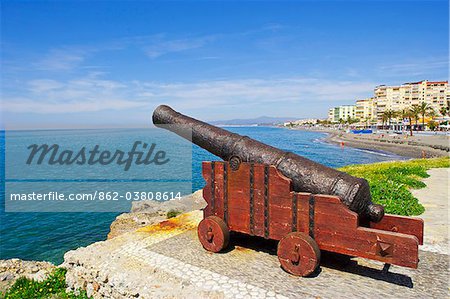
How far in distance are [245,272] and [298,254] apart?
781mm

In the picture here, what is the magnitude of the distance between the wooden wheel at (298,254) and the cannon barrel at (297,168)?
0.67 meters

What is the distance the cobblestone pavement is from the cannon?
0.30 meters

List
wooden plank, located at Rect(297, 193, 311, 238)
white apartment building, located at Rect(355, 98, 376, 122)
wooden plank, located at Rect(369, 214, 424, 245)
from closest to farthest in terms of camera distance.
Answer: wooden plank, located at Rect(297, 193, 311, 238), wooden plank, located at Rect(369, 214, 424, 245), white apartment building, located at Rect(355, 98, 376, 122)

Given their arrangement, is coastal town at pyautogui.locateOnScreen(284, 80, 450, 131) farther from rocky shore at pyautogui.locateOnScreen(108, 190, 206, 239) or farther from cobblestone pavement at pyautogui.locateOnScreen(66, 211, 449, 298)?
cobblestone pavement at pyautogui.locateOnScreen(66, 211, 449, 298)

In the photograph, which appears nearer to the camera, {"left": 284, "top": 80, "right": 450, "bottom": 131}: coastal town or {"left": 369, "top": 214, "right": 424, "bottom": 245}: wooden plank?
{"left": 369, "top": 214, "right": 424, "bottom": 245}: wooden plank

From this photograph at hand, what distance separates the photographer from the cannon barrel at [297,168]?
4250 mm

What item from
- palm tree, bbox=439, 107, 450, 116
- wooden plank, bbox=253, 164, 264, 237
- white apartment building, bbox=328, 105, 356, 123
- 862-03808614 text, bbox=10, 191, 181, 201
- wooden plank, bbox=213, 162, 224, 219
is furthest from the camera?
white apartment building, bbox=328, 105, 356, 123

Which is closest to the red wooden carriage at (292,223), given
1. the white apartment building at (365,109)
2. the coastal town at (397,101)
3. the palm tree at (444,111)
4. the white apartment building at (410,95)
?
the palm tree at (444,111)

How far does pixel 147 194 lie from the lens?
19.2 metres

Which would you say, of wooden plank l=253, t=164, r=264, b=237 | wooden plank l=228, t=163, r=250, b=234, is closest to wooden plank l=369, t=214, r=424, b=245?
wooden plank l=253, t=164, r=264, b=237

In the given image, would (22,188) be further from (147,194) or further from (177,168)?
(177,168)

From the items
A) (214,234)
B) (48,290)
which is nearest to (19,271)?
(48,290)

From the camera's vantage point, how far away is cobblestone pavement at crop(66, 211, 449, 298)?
13.0 feet

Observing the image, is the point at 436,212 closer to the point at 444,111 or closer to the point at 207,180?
the point at 207,180
